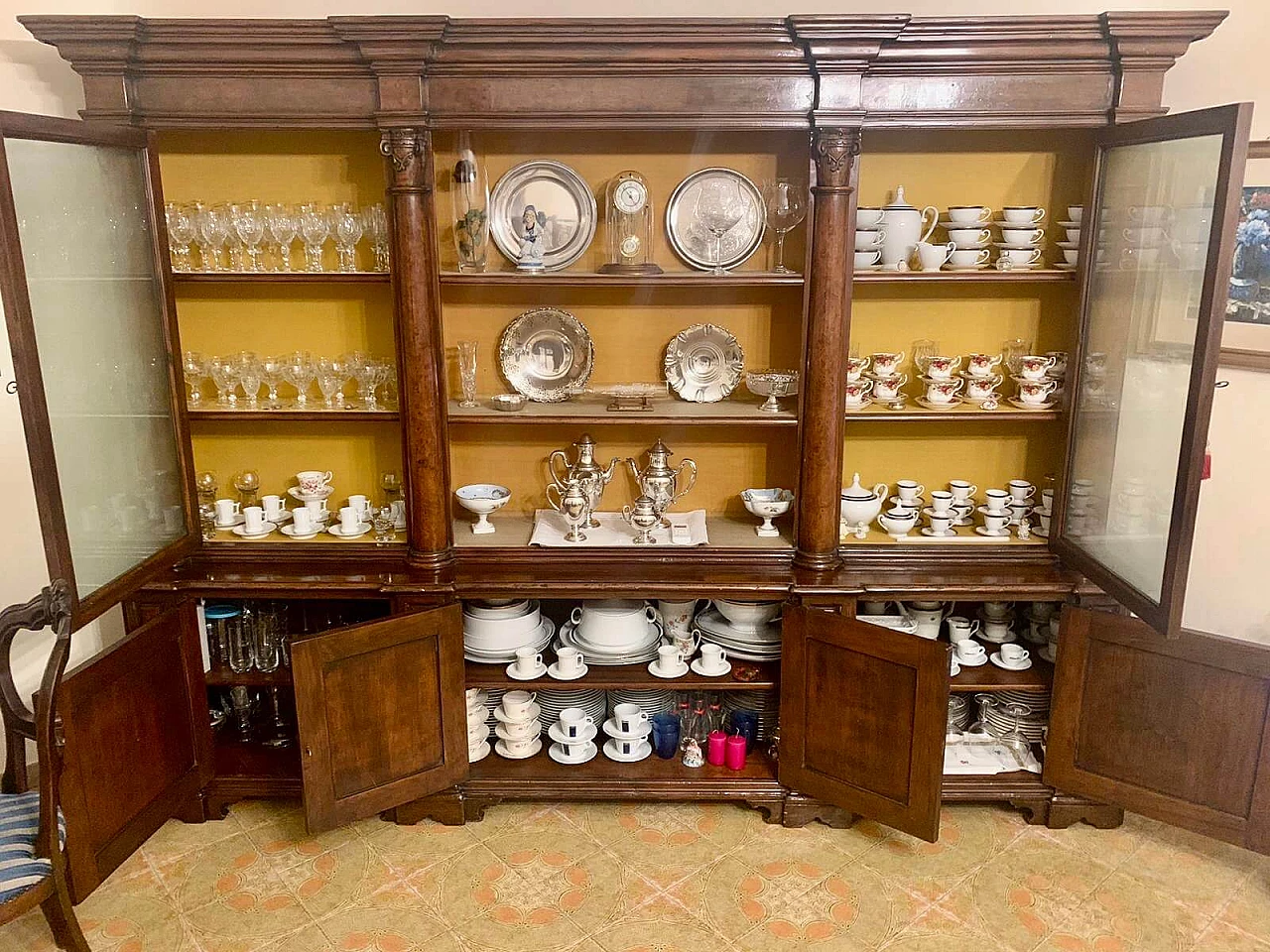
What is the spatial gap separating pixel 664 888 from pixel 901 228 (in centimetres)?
207

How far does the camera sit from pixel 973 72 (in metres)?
2.66

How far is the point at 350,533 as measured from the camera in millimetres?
3145

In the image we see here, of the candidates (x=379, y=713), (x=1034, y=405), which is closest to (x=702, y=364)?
(x=1034, y=405)

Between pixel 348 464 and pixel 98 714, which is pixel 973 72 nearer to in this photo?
pixel 348 464

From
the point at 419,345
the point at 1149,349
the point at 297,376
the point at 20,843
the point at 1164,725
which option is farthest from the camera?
the point at 297,376

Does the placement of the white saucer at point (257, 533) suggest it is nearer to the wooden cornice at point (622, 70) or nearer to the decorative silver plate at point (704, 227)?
the wooden cornice at point (622, 70)

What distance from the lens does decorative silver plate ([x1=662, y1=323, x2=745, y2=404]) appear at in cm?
318

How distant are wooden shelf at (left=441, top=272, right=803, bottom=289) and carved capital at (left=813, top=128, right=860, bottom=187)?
293mm

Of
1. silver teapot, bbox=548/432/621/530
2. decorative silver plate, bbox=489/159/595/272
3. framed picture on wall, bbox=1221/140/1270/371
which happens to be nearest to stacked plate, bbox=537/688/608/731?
silver teapot, bbox=548/432/621/530

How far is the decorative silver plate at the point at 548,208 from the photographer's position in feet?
10.1

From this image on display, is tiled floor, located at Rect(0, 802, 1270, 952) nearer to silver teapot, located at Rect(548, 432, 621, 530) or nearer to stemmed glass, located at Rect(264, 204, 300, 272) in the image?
silver teapot, located at Rect(548, 432, 621, 530)

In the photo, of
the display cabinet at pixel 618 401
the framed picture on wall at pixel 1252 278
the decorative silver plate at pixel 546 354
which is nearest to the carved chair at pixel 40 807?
the display cabinet at pixel 618 401

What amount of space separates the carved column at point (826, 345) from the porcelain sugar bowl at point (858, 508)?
150mm

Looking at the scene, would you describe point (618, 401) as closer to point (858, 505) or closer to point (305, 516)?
point (858, 505)
